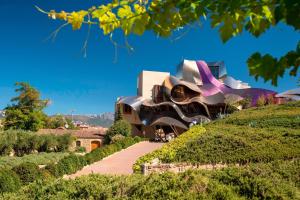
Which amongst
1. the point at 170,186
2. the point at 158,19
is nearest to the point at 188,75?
the point at 170,186

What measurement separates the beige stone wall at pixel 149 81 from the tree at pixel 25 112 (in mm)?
12037

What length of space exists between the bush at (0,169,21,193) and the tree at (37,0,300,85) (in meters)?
12.2

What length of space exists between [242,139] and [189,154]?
2.39 m

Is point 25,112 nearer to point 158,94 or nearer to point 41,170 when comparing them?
point 158,94

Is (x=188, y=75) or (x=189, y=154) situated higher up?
(x=188, y=75)

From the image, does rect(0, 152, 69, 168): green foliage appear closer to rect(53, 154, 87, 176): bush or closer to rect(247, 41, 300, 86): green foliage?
rect(53, 154, 87, 176): bush

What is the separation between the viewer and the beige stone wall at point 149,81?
4559cm

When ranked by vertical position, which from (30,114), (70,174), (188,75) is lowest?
(70,174)

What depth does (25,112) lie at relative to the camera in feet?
138

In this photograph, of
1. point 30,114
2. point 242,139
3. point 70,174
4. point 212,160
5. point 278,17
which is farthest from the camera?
point 30,114

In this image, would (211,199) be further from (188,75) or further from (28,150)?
(188,75)

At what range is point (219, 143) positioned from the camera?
16312mm

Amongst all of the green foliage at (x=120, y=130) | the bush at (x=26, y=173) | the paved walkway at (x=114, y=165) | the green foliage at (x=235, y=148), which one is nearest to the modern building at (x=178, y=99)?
the green foliage at (x=120, y=130)

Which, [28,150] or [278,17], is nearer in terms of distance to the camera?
[278,17]
